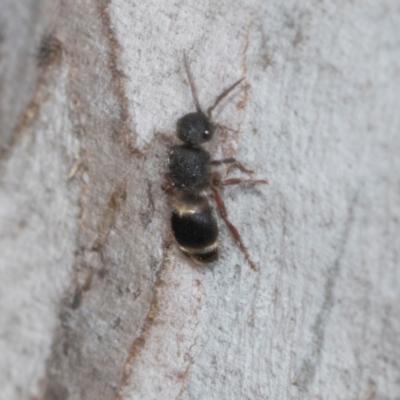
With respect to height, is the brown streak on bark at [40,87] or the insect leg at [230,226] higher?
the brown streak on bark at [40,87]

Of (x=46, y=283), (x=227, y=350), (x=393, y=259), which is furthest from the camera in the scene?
(x=227, y=350)

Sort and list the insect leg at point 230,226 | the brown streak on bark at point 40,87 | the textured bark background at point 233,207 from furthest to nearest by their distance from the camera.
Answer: the insect leg at point 230,226
the textured bark background at point 233,207
the brown streak on bark at point 40,87

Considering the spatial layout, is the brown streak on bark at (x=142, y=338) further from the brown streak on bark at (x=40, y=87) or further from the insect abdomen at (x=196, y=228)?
the brown streak on bark at (x=40, y=87)

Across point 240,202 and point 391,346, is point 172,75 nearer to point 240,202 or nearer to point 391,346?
point 240,202

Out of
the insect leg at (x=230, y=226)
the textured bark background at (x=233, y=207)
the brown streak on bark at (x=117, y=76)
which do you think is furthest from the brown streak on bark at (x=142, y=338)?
the brown streak on bark at (x=117, y=76)

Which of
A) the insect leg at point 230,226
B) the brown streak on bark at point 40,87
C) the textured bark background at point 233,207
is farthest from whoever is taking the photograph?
the insect leg at point 230,226

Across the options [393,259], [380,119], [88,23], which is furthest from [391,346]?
[88,23]

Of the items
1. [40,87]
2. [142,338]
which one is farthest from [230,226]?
[40,87]
